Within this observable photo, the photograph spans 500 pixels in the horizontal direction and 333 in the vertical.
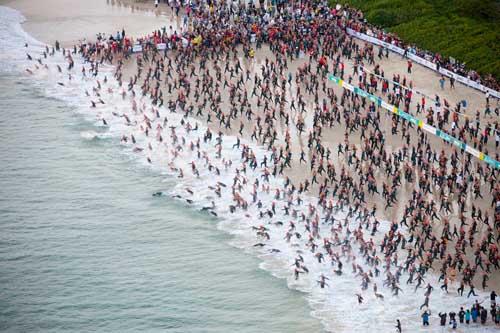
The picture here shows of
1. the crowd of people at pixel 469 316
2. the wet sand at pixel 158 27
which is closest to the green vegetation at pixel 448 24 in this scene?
the wet sand at pixel 158 27

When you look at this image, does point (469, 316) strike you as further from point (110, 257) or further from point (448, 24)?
point (448, 24)

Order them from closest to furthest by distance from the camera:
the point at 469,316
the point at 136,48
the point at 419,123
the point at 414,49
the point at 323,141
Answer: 1. the point at 469,316
2. the point at 323,141
3. the point at 419,123
4. the point at 414,49
5. the point at 136,48

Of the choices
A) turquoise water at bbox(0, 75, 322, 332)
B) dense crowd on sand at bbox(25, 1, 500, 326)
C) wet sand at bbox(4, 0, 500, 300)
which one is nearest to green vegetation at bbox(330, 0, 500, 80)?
wet sand at bbox(4, 0, 500, 300)

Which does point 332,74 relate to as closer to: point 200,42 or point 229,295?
point 200,42

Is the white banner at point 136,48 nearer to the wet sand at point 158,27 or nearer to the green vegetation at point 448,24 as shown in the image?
the wet sand at point 158,27

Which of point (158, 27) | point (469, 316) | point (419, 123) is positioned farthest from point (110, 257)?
point (158, 27)
